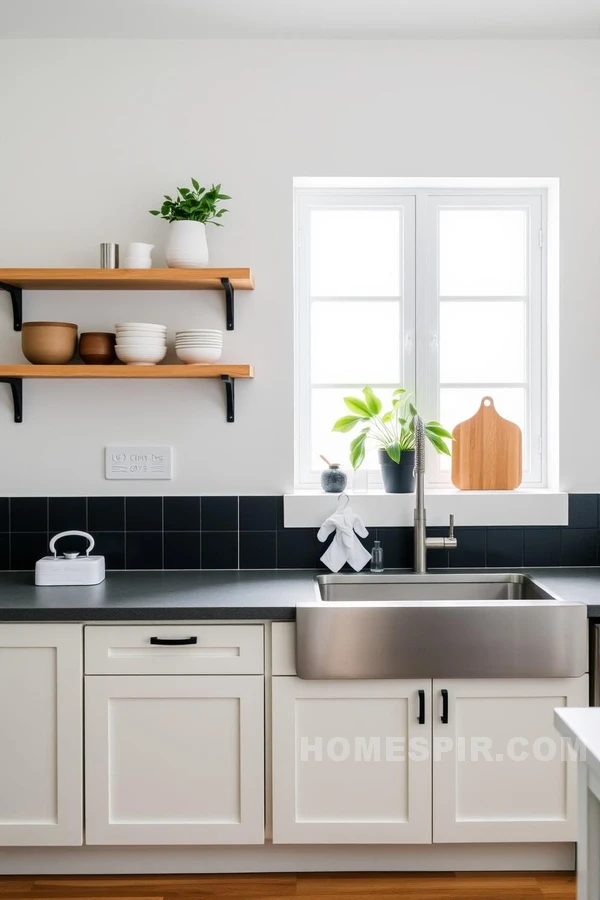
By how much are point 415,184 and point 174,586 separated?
64.1 inches

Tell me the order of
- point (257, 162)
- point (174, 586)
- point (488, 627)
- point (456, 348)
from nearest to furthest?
point (488, 627) → point (174, 586) → point (257, 162) → point (456, 348)

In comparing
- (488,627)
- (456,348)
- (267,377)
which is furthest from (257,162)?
(488,627)

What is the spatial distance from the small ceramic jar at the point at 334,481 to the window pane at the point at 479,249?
0.78 meters

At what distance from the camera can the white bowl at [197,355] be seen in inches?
94.8

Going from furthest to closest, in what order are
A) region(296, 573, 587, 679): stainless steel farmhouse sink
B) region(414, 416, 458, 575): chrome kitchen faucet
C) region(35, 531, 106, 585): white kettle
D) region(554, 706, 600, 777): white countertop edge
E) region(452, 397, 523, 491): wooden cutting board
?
region(452, 397, 523, 491): wooden cutting board < region(414, 416, 458, 575): chrome kitchen faucet < region(35, 531, 106, 585): white kettle < region(296, 573, 587, 679): stainless steel farmhouse sink < region(554, 706, 600, 777): white countertop edge

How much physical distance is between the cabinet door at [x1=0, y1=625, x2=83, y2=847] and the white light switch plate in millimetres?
658

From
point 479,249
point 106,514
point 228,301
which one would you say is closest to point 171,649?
point 106,514

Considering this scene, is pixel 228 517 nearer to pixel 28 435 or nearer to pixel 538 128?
pixel 28 435

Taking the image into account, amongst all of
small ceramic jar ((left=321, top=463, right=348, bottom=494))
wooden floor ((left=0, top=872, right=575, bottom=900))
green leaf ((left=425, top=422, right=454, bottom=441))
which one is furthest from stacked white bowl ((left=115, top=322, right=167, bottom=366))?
wooden floor ((left=0, top=872, right=575, bottom=900))

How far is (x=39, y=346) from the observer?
2412mm

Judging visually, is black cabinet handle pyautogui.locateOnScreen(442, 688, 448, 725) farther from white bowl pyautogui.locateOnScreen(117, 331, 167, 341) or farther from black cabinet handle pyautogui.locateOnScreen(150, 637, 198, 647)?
white bowl pyautogui.locateOnScreen(117, 331, 167, 341)

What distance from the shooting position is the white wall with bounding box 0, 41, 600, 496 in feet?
8.36

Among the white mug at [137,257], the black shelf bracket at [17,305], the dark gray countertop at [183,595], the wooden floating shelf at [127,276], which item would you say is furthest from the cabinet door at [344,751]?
the black shelf bracket at [17,305]

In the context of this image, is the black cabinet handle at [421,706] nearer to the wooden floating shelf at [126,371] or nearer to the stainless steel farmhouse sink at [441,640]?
the stainless steel farmhouse sink at [441,640]
